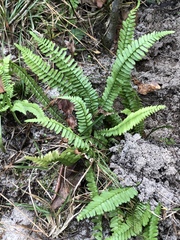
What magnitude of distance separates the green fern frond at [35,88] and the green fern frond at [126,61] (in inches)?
16.8

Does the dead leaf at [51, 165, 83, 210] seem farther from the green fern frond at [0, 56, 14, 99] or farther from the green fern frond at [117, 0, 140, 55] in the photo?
the green fern frond at [117, 0, 140, 55]

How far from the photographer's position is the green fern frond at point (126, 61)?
2.47 metres

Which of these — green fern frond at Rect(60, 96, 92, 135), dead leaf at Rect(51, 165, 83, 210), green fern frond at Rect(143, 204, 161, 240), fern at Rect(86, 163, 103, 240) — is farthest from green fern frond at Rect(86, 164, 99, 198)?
green fern frond at Rect(143, 204, 161, 240)

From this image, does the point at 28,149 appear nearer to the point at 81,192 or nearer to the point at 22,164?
the point at 22,164

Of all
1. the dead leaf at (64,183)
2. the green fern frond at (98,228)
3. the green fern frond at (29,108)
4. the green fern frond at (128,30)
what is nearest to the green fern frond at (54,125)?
the green fern frond at (29,108)

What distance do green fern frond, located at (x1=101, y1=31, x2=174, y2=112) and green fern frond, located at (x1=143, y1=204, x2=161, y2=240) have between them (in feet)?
3.08

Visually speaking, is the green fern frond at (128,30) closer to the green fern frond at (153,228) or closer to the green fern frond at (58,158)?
the green fern frond at (58,158)

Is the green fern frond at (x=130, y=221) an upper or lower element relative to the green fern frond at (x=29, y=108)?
lower

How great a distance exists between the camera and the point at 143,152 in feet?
8.29

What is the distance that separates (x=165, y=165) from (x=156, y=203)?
300mm

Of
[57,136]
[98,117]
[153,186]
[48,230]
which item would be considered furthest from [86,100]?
[48,230]

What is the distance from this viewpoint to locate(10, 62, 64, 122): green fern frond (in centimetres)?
267

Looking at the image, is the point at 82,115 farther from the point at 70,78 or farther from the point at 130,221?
the point at 130,221

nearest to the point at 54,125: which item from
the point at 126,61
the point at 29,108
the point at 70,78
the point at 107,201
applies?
the point at 29,108
